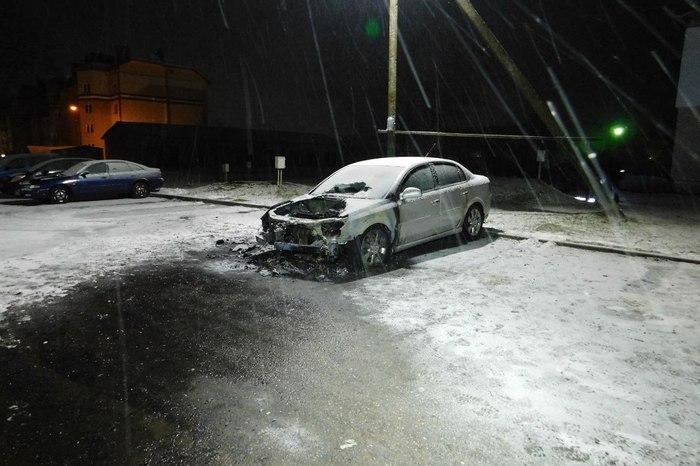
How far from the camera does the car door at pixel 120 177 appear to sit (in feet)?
53.8

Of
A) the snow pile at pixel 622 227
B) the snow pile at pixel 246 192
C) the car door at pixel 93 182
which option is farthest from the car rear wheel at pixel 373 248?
the car door at pixel 93 182

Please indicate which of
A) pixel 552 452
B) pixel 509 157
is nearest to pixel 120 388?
pixel 552 452

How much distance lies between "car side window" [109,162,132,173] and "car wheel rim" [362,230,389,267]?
13.1m

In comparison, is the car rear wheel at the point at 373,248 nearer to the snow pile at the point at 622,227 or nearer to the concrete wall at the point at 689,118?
the snow pile at the point at 622,227

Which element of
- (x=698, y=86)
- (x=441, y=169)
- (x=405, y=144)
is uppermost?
(x=698, y=86)

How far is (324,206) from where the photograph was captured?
25.5 feet

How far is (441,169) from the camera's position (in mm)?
8641

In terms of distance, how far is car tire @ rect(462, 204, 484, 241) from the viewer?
30.2ft

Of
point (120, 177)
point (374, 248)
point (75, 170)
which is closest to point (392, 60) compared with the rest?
point (374, 248)

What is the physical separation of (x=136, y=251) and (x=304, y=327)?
Result: 4955mm

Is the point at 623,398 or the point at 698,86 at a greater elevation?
the point at 698,86

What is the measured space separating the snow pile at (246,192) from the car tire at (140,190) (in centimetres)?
80

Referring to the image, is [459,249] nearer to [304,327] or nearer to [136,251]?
[304,327]

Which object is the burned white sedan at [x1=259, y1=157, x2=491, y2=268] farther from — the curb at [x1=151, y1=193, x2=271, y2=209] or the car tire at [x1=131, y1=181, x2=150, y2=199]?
the car tire at [x1=131, y1=181, x2=150, y2=199]
